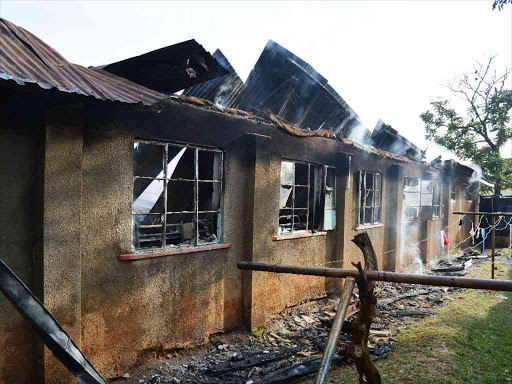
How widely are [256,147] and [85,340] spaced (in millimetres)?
3832

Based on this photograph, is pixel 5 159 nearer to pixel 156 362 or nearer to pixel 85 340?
pixel 85 340

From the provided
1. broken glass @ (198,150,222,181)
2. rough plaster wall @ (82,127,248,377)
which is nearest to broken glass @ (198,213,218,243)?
rough plaster wall @ (82,127,248,377)

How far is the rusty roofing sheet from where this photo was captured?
3.22 m

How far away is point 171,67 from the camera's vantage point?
4742 mm

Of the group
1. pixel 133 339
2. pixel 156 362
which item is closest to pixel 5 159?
pixel 133 339

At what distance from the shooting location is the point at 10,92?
3611mm

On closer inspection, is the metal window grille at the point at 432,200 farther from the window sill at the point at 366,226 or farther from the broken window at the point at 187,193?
the broken window at the point at 187,193

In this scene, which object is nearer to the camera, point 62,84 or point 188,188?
point 62,84

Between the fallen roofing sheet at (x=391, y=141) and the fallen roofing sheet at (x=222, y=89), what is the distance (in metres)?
6.53

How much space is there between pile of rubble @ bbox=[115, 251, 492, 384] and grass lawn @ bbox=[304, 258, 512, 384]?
0.29m

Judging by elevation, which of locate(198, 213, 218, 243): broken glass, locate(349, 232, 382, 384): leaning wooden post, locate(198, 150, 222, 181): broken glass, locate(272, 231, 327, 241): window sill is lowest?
locate(349, 232, 382, 384): leaning wooden post

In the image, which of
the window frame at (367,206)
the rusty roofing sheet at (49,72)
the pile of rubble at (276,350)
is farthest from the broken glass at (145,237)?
the window frame at (367,206)

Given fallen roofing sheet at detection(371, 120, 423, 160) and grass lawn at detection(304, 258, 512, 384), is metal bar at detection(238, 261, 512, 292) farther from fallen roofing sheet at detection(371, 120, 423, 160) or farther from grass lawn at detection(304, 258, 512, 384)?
fallen roofing sheet at detection(371, 120, 423, 160)

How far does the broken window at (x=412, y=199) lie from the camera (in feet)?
44.4
